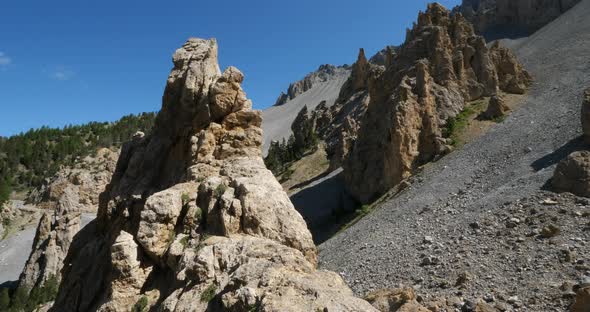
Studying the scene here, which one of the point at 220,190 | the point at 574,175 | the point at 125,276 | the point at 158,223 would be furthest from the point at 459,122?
the point at 125,276

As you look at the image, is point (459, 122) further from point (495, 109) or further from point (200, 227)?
point (200, 227)

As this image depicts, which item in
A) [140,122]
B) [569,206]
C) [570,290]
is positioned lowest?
[570,290]

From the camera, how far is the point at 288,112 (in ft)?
472

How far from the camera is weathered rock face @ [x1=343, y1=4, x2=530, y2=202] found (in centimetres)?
3441

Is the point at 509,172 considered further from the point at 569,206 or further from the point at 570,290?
the point at 570,290

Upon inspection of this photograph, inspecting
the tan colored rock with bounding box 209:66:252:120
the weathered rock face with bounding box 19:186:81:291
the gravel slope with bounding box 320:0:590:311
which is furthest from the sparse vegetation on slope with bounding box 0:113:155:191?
the tan colored rock with bounding box 209:66:252:120

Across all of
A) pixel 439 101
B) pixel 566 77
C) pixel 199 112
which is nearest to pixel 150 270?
pixel 199 112

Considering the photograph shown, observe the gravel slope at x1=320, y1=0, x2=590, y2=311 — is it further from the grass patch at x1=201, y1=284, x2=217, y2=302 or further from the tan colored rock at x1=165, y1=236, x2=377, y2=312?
the grass patch at x1=201, y1=284, x2=217, y2=302

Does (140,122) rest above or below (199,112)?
above

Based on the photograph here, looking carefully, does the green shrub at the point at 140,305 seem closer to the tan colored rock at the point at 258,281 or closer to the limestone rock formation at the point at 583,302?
the tan colored rock at the point at 258,281

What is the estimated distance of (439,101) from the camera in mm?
37875

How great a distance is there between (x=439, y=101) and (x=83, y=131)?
94537 millimetres

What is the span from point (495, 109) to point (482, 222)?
19.9 metres

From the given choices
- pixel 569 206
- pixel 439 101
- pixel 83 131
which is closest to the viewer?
pixel 569 206
